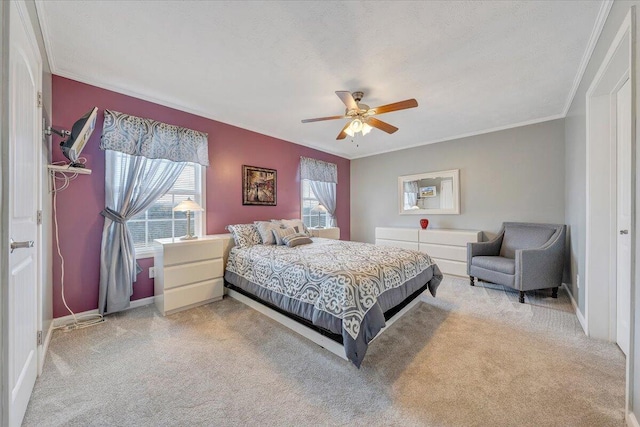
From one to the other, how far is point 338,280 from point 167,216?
2.59 meters

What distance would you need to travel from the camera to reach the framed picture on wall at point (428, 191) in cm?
481

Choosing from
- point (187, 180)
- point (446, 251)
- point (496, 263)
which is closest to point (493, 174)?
point (446, 251)

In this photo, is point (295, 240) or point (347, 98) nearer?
point (347, 98)

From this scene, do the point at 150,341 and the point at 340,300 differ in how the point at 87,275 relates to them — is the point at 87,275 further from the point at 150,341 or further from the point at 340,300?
the point at 340,300

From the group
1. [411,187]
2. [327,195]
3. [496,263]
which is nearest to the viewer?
[496,263]

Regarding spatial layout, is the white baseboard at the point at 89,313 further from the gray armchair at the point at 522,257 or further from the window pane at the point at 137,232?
the gray armchair at the point at 522,257

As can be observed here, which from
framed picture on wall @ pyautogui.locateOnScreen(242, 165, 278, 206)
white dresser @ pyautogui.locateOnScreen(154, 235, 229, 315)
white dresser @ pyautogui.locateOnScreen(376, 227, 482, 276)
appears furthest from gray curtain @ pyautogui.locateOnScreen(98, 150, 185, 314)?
white dresser @ pyautogui.locateOnScreen(376, 227, 482, 276)

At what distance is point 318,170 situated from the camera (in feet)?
17.1

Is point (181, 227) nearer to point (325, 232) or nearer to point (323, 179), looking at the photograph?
point (325, 232)

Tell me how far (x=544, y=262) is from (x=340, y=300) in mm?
2912

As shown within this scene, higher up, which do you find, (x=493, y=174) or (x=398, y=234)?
(x=493, y=174)

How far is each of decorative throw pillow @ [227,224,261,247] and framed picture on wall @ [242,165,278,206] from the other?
679 mm

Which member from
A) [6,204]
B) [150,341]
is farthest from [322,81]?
[150,341]

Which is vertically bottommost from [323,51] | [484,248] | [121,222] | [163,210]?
[484,248]
